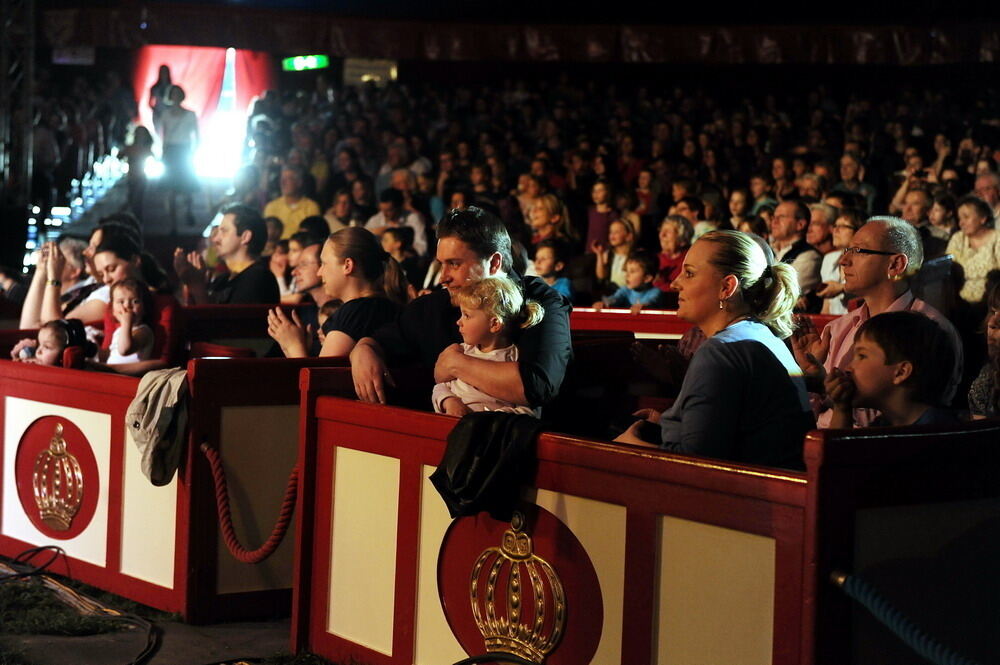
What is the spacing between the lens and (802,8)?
21.8 meters

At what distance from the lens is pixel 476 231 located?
4.93 metres

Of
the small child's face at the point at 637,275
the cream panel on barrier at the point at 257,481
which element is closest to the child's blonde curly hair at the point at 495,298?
the cream panel on barrier at the point at 257,481

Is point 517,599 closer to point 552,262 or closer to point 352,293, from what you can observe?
point 352,293

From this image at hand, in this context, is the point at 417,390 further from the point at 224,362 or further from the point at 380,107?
the point at 380,107

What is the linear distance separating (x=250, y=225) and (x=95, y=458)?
277 centimetres

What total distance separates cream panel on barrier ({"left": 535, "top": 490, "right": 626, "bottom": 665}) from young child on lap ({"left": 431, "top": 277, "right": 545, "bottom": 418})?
1.99 feet

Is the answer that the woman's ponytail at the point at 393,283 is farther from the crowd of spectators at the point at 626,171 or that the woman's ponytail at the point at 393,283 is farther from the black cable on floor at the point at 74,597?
the black cable on floor at the point at 74,597

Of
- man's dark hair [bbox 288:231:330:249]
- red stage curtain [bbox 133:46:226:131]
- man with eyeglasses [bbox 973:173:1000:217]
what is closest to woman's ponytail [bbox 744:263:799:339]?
man's dark hair [bbox 288:231:330:249]

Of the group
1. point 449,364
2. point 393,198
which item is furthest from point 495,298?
point 393,198

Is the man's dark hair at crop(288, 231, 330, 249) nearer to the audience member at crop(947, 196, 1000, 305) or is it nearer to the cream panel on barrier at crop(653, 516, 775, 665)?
the audience member at crop(947, 196, 1000, 305)

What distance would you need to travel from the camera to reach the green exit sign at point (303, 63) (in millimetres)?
28067

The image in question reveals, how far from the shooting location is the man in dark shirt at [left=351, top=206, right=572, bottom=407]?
4.49m

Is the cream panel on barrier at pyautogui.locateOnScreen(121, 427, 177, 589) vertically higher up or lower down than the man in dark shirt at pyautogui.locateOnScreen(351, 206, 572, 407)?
lower down

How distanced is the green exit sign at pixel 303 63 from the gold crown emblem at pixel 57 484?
2252cm
